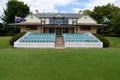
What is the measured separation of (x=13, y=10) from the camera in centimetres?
7331

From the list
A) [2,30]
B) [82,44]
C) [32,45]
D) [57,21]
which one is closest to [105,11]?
[57,21]

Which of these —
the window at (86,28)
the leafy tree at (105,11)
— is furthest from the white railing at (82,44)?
the leafy tree at (105,11)

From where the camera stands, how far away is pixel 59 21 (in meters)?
57.2

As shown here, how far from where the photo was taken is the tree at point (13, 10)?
71.9 meters

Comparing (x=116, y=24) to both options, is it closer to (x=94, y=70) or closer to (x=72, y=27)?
(x=72, y=27)

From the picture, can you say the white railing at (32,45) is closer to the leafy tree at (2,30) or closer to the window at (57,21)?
the window at (57,21)

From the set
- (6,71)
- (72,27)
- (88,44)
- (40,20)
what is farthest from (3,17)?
(6,71)

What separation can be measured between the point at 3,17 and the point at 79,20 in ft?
84.5

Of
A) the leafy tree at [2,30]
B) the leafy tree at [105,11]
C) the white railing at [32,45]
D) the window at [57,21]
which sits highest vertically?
the leafy tree at [105,11]

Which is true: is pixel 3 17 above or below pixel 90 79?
above

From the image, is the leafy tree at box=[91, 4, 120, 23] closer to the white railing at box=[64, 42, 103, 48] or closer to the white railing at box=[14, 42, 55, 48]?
the white railing at box=[64, 42, 103, 48]

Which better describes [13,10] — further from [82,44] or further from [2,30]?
[82,44]

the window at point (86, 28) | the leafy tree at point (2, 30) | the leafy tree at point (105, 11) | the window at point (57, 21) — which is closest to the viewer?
the window at point (86, 28)

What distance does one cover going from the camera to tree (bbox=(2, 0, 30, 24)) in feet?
236
